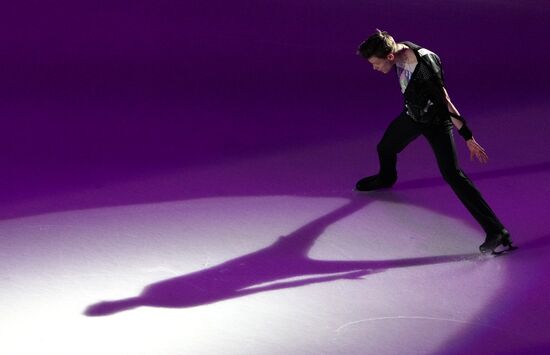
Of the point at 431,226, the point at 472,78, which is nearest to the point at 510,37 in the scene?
the point at 472,78

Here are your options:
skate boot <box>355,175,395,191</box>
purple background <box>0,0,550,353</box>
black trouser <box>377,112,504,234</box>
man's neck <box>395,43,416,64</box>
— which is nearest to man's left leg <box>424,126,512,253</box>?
black trouser <box>377,112,504,234</box>

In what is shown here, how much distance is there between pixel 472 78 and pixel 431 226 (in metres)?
2.92

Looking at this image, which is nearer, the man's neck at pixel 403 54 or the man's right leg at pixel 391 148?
the man's neck at pixel 403 54

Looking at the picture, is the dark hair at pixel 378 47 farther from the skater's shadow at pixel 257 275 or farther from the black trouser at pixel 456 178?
the skater's shadow at pixel 257 275

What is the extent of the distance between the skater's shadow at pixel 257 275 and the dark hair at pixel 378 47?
106 cm

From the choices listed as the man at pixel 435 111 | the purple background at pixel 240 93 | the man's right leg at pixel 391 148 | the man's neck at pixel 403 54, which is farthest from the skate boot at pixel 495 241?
the man's neck at pixel 403 54

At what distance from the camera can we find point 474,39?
8531mm

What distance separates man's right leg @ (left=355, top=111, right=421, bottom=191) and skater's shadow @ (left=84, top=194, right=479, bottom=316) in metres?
0.74

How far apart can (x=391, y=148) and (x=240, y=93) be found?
211cm

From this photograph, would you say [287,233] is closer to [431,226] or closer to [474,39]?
[431,226]

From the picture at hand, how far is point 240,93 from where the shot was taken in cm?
712

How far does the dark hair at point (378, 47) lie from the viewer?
4410mm

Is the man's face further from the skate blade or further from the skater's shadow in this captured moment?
the skate blade

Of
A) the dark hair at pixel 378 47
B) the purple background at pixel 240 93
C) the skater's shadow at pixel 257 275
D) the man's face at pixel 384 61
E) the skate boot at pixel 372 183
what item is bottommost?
the skater's shadow at pixel 257 275
